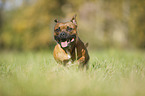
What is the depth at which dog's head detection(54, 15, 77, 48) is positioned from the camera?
352cm

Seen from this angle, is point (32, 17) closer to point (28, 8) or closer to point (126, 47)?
point (28, 8)

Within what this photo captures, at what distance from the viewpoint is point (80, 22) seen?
14164mm

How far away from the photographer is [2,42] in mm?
13438

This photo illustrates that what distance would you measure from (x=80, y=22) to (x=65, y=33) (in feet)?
35.5

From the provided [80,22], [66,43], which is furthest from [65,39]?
[80,22]

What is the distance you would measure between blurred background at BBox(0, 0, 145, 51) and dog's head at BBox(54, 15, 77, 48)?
25.0 ft

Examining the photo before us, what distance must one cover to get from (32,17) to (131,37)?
848cm

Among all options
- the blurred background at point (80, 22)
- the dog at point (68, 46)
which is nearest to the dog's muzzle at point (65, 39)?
the dog at point (68, 46)

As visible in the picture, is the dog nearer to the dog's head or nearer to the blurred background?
the dog's head

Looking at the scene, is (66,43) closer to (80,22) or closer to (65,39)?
(65,39)

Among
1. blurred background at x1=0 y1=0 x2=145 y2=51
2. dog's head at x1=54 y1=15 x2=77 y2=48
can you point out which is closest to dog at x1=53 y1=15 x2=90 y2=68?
dog's head at x1=54 y1=15 x2=77 y2=48

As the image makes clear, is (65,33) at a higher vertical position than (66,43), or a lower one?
higher

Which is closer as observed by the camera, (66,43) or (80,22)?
(66,43)

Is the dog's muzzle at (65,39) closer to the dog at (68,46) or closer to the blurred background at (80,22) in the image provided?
the dog at (68,46)
